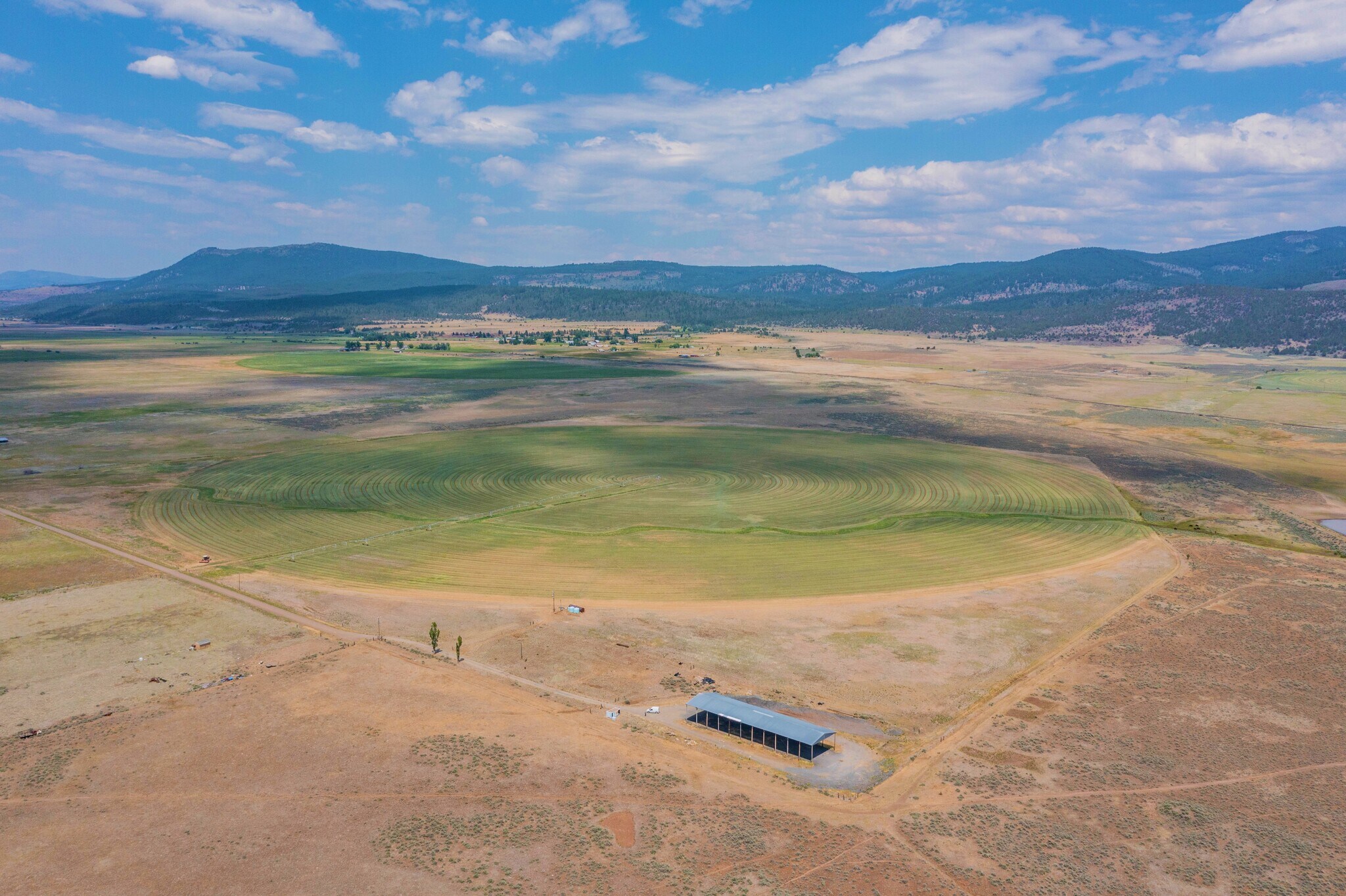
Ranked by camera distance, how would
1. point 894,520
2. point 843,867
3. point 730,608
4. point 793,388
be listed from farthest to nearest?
point 793,388 → point 894,520 → point 730,608 → point 843,867

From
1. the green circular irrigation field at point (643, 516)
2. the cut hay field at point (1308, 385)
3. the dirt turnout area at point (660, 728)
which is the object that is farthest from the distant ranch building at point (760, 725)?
the cut hay field at point (1308, 385)

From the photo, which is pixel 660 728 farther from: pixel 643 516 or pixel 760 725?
pixel 643 516

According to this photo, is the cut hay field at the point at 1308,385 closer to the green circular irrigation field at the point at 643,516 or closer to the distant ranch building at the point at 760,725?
the green circular irrigation field at the point at 643,516

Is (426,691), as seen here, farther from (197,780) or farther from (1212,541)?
(1212,541)

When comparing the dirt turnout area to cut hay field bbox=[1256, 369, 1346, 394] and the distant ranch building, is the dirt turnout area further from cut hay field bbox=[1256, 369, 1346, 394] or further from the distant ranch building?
cut hay field bbox=[1256, 369, 1346, 394]

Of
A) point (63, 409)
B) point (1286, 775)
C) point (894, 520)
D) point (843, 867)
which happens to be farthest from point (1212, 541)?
point (63, 409)

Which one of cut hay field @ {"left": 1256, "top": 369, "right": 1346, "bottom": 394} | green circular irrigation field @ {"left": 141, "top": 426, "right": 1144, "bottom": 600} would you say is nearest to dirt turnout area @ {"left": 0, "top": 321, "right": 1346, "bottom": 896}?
green circular irrigation field @ {"left": 141, "top": 426, "right": 1144, "bottom": 600}

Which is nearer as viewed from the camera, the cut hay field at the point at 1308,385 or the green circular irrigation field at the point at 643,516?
the green circular irrigation field at the point at 643,516
